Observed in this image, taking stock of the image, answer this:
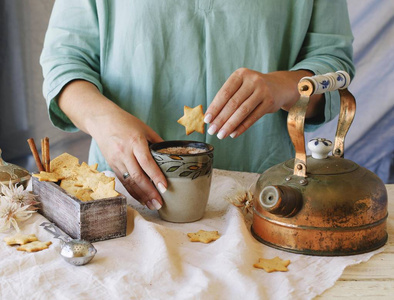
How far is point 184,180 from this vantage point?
3.43 ft

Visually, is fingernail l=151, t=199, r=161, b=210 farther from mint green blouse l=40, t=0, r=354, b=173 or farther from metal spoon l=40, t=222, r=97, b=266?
mint green blouse l=40, t=0, r=354, b=173

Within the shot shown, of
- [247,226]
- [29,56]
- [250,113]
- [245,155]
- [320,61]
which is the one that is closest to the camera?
[247,226]

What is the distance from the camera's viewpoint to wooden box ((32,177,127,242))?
3.15ft

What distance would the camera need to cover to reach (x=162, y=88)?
1512 millimetres

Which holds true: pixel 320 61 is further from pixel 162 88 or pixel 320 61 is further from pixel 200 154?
pixel 200 154

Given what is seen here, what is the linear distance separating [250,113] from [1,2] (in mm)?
1906

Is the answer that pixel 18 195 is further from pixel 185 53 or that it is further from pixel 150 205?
pixel 185 53

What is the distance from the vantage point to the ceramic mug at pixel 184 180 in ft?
3.40

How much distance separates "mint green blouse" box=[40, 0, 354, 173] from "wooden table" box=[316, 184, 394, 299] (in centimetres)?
60

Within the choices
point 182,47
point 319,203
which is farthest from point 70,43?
point 319,203

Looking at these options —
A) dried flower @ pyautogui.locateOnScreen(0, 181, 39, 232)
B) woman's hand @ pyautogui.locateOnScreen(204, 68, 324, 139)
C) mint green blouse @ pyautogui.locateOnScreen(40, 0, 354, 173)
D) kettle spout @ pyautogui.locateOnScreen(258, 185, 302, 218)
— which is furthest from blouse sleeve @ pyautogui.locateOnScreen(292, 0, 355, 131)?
dried flower @ pyautogui.locateOnScreen(0, 181, 39, 232)

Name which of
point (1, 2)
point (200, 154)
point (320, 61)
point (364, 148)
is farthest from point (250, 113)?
point (1, 2)

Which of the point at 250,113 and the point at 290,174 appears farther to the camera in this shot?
the point at 250,113

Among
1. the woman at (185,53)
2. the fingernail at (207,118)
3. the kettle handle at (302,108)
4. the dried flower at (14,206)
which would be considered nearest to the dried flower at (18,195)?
the dried flower at (14,206)
